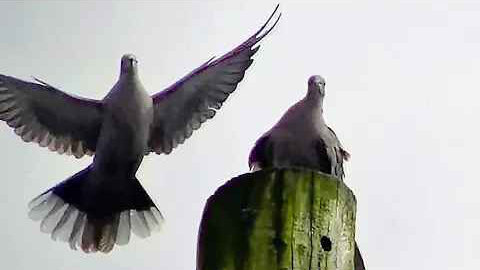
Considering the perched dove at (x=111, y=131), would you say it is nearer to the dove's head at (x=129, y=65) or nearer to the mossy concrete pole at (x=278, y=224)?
the dove's head at (x=129, y=65)

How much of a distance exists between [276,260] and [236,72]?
12.0 ft

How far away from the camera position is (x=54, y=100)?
607 cm

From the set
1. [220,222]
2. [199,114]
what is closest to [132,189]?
A: [199,114]

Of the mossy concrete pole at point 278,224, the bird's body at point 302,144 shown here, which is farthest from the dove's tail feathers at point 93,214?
the mossy concrete pole at point 278,224

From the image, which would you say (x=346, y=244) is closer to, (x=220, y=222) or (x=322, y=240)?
(x=322, y=240)

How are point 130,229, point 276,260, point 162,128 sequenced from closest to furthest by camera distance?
point 276,260 < point 130,229 < point 162,128

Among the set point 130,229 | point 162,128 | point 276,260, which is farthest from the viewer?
point 162,128

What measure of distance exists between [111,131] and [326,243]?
319 centimetres

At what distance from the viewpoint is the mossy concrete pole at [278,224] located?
2.57 meters

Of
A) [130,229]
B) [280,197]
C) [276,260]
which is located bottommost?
[276,260]

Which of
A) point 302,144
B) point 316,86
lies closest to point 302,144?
point 302,144

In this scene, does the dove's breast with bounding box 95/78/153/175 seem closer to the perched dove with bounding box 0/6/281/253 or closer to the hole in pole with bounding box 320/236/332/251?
the perched dove with bounding box 0/6/281/253

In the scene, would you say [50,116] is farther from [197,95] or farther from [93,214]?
[197,95]

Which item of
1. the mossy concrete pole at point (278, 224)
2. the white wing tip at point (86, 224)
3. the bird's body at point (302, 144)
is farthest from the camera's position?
the white wing tip at point (86, 224)
